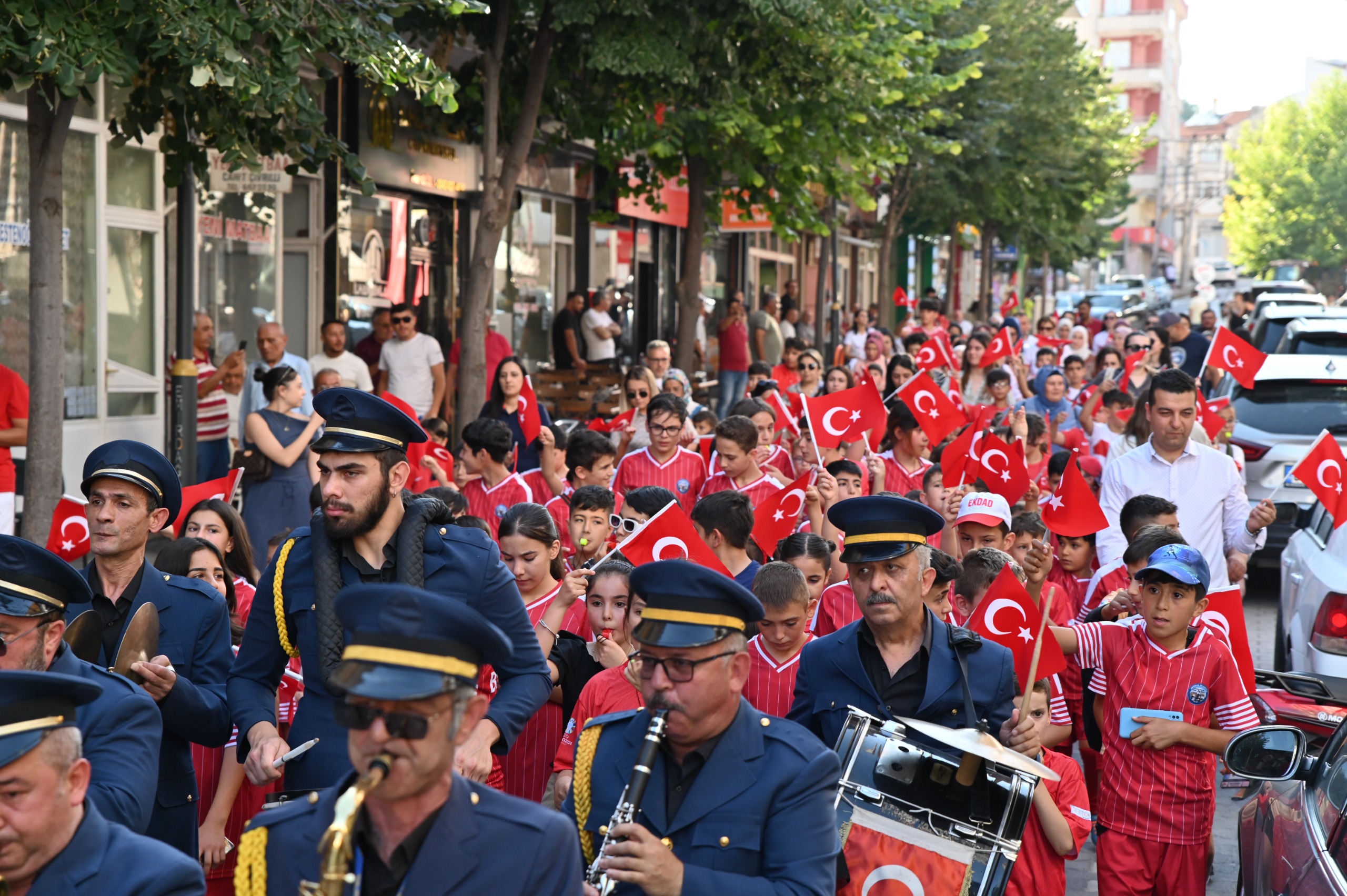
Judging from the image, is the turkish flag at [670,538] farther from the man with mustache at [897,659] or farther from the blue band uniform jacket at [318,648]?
the blue band uniform jacket at [318,648]

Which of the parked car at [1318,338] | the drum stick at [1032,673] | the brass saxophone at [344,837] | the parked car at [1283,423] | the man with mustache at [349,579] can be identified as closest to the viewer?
the brass saxophone at [344,837]

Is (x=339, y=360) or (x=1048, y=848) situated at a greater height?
(x=339, y=360)

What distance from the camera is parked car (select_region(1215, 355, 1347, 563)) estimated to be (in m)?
12.1

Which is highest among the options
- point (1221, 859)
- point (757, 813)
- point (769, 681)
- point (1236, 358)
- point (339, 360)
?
point (1236, 358)

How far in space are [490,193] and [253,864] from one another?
1066cm

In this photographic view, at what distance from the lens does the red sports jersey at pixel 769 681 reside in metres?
5.23

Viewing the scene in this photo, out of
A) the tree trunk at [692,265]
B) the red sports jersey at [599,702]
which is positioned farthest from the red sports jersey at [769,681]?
the tree trunk at [692,265]

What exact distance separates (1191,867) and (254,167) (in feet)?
20.7

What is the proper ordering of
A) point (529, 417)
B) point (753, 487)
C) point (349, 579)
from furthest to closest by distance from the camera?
point (529, 417) < point (753, 487) < point (349, 579)

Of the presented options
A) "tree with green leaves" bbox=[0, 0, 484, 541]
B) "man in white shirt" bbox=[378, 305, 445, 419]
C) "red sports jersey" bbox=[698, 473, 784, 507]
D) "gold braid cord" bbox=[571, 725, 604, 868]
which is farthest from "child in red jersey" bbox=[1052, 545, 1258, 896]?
"man in white shirt" bbox=[378, 305, 445, 419]

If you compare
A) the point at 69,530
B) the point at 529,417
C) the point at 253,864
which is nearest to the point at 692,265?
the point at 529,417

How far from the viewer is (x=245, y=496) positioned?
967 cm

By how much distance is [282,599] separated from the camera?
414 centimetres

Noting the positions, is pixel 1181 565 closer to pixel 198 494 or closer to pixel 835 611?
pixel 835 611
